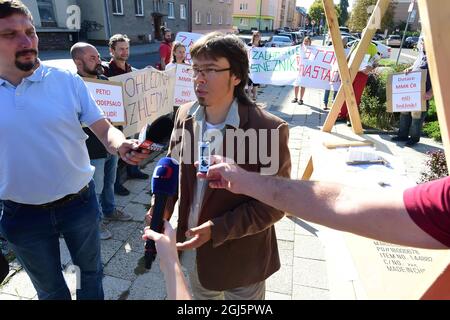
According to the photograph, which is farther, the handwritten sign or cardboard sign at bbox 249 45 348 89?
cardboard sign at bbox 249 45 348 89

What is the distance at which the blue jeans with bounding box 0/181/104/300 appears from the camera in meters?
1.83

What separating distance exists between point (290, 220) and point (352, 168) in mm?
1317

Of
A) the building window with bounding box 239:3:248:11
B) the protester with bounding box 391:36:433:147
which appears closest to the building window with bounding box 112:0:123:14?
the protester with bounding box 391:36:433:147

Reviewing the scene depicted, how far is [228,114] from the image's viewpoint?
1706mm

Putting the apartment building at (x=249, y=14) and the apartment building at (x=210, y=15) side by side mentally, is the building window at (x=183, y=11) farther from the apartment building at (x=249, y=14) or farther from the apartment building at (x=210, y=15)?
the apartment building at (x=249, y=14)

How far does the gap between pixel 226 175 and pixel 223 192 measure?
381mm

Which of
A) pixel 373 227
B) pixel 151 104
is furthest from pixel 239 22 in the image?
pixel 373 227

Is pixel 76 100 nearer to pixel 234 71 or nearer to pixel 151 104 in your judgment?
pixel 234 71

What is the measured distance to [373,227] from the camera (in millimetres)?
1029

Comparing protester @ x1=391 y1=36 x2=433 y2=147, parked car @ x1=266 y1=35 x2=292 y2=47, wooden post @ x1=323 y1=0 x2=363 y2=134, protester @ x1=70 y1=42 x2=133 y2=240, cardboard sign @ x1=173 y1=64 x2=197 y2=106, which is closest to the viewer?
protester @ x1=70 y1=42 x2=133 y2=240

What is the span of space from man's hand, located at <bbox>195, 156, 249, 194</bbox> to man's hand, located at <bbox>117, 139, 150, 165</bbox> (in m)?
0.35

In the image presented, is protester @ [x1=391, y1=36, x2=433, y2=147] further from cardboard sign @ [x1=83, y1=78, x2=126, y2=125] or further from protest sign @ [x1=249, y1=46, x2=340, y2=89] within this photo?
cardboard sign @ [x1=83, y1=78, x2=126, y2=125]

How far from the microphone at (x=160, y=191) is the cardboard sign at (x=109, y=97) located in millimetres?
2506

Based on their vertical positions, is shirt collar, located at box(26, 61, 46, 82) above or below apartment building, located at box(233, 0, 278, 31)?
below
